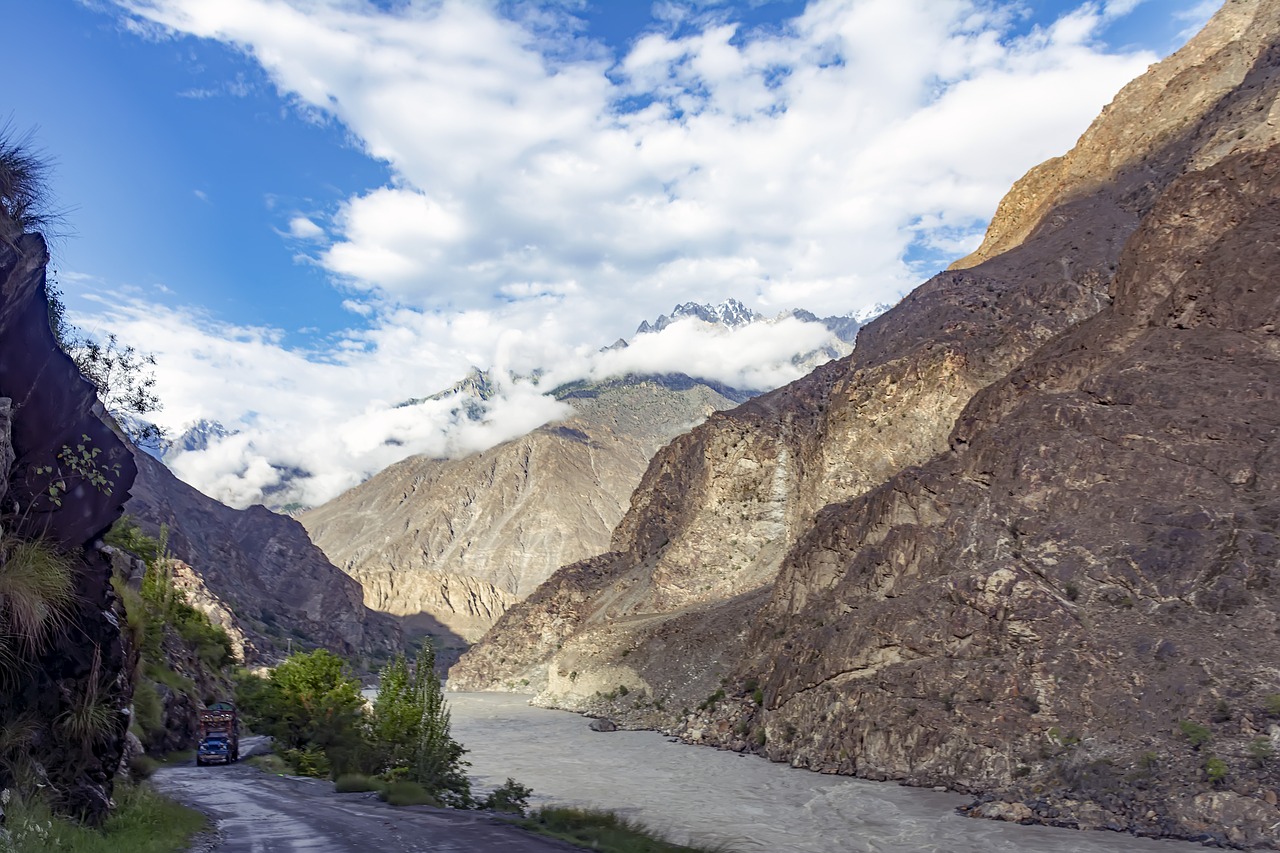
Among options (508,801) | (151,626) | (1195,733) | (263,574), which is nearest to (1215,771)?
(1195,733)

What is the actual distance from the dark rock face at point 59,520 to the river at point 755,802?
15.4 metres

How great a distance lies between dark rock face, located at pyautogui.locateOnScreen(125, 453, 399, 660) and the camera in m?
132

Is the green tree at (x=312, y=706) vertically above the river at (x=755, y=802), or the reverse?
the green tree at (x=312, y=706)

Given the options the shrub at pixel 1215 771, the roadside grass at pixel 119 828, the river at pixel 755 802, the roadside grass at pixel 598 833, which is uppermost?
the roadside grass at pixel 119 828

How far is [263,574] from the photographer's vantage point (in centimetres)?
18325

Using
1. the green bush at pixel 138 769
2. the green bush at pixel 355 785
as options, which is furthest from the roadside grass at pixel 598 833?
the green bush at pixel 138 769

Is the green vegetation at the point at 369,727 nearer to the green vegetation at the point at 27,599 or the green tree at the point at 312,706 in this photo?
the green tree at the point at 312,706

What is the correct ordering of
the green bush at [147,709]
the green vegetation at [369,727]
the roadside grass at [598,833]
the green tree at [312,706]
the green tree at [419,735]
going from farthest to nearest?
the green tree at [312,706], the green bush at [147,709], the green vegetation at [369,727], the green tree at [419,735], the roadside grass at [598,833]

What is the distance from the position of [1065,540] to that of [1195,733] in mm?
11279

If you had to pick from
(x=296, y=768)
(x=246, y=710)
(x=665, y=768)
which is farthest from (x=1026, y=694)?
(x=246, y=710)

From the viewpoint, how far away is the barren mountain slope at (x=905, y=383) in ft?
211

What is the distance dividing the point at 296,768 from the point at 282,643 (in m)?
100

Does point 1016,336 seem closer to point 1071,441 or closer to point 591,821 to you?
point 1071,441

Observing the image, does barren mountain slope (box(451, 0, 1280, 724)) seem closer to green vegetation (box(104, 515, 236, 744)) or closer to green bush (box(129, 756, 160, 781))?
green vegetation (box(104, 515, 236, 744))
